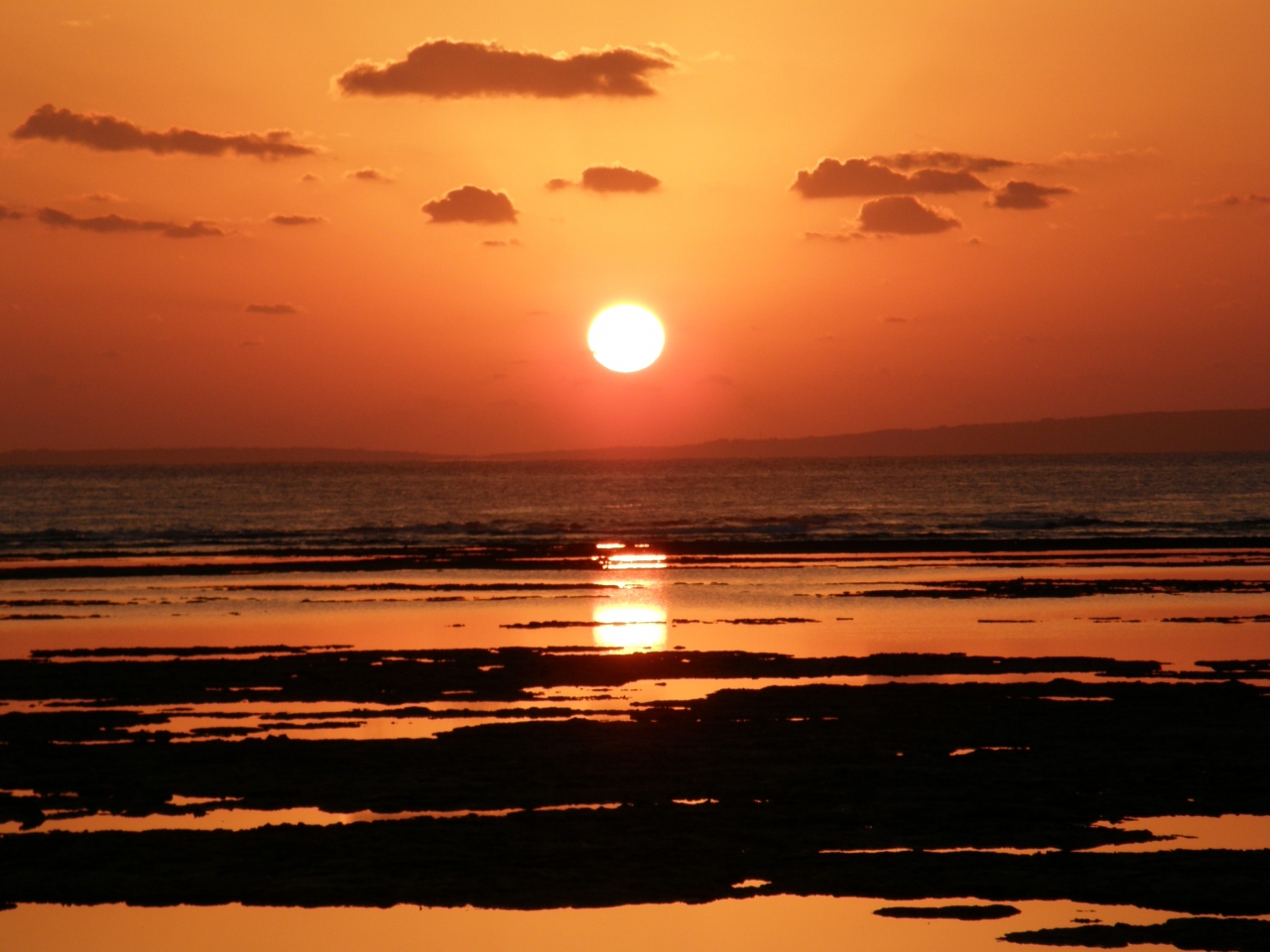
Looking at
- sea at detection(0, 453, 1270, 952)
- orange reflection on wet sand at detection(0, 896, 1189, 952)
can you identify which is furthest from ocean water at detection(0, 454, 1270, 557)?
orange reflection on wet sand at detection(0, 896, 1189, 952)

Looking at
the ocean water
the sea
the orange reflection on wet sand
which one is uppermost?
the ocean water

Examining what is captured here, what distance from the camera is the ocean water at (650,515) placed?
229 ft

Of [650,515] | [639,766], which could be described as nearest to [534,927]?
[639,766]

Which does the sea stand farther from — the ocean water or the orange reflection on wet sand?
the ocean water

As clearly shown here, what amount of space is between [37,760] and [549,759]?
6.12 metres

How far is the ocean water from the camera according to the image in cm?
6994

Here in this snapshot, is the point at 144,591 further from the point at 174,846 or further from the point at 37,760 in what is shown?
the point at 174,846

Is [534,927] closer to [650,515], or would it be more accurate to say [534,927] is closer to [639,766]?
[639,766]

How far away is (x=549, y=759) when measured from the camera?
52.6ft

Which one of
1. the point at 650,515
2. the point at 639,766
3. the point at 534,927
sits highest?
the point at 650,515

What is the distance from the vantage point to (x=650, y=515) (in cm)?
10069

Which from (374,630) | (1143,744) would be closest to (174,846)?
(1143,744)

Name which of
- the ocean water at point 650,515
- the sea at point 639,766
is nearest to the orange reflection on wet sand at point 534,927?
the sea at point 639,766

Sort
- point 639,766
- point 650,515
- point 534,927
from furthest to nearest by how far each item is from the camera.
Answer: point 650,515, point 639,766, point 534,927
